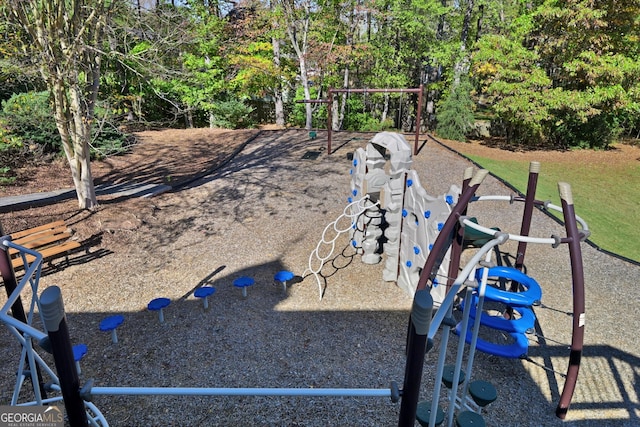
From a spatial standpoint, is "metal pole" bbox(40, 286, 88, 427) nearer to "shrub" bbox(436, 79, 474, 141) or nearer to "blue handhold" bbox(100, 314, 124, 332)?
"blue handhold" bbox(100, 314, 124, 332)

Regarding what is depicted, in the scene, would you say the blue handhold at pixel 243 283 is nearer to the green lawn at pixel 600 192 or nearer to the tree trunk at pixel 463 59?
the green lawn at pixel 600 192

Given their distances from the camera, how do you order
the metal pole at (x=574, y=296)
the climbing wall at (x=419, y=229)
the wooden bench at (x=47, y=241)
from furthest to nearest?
1. the wooden bench at (x=47, y=241)
2. the climbing wall at (x=419, y=229)
3. the metal pole at (x=574, y=296)

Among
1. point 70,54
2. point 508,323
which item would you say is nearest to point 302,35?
point 70,54

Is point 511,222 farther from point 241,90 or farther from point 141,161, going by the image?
point 241,90

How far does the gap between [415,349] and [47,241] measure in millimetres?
6991

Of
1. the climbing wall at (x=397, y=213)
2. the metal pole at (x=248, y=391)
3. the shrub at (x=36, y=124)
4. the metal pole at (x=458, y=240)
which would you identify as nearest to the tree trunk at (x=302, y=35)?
the shrub at (x=36, y=124)

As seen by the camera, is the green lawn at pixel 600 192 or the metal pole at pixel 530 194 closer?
the metal pole at pixel 530 194

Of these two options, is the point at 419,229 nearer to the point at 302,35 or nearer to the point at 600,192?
the point at 600,192

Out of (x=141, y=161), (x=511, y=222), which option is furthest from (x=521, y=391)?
(x=141, y=161)

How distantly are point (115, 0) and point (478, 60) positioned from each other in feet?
44.7

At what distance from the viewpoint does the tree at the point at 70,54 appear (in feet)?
22.6

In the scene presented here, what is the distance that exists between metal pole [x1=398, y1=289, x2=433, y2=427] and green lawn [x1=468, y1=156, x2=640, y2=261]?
336 inches

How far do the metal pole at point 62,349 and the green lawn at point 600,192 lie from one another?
31.9ft

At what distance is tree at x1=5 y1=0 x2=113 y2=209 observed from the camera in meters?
6.89
